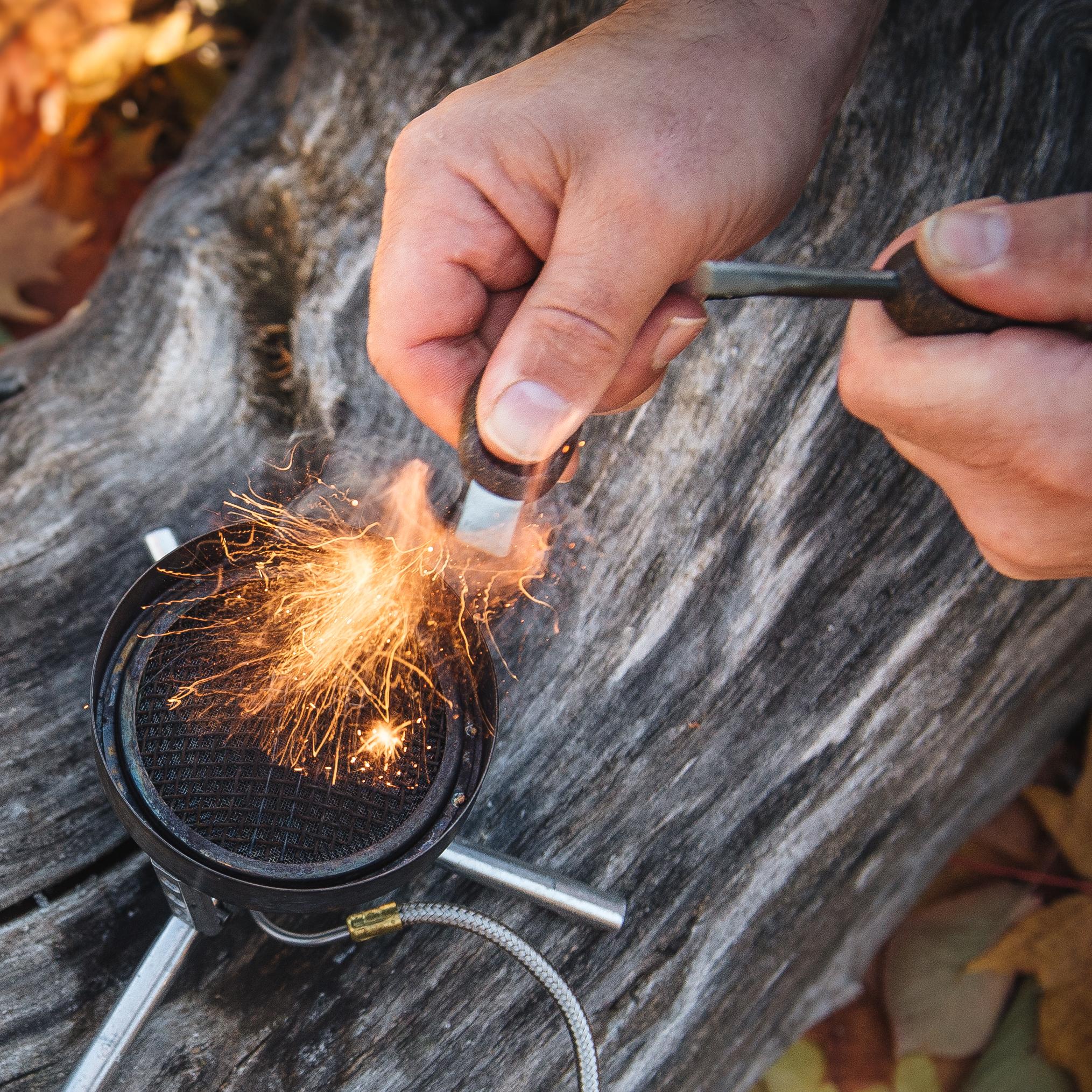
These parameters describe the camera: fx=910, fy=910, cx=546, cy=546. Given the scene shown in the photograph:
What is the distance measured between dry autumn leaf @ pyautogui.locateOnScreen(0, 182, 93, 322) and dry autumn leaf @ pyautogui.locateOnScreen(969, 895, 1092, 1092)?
12.7 ft

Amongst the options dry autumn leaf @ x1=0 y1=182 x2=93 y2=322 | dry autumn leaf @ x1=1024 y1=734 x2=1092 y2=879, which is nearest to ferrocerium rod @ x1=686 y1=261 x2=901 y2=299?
dry autumn leaf @ x1=1024 y1=734 x2=1092 y2=879

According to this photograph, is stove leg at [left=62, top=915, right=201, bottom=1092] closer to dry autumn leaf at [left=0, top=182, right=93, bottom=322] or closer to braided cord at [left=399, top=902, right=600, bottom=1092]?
braided cord at [left=399, top=902, right=600, bottom=1092]

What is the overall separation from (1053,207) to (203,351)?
184cm

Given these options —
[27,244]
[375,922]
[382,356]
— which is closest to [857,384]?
[382,356]

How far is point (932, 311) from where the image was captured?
1512 mm

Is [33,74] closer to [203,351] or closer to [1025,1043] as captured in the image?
[203,351]

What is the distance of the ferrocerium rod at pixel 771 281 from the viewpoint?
1.32 m

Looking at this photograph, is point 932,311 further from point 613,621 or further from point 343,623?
point 343,623

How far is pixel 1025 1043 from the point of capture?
2.50 m

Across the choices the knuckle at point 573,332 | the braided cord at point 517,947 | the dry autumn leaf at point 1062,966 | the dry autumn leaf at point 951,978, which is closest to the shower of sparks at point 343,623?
the braided cord at point 517,947

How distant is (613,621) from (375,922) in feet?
2.56

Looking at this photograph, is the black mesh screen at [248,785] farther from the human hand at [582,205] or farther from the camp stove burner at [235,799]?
the human hand at [582,205]

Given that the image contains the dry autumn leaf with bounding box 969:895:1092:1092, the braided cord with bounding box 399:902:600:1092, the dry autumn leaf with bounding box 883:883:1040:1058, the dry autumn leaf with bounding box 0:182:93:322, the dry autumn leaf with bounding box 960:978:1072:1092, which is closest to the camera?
the braided cord with bounding box 399:902:600:1092

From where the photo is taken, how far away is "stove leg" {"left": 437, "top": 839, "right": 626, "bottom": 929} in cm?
169
